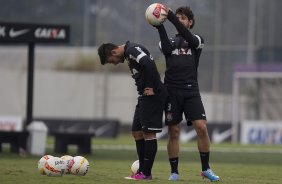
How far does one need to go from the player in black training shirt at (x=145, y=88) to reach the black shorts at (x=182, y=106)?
128 mm

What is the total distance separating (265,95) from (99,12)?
976 cm

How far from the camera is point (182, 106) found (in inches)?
528

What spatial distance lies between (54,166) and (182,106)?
195 cm

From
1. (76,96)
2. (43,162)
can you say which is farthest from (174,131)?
(76,96)

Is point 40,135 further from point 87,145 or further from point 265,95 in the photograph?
point 265,95

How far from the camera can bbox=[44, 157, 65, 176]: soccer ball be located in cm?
1321

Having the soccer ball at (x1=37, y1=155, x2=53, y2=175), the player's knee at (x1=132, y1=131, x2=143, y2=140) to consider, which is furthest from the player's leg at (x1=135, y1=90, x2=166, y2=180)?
the soccer ball at (x1=37, y1=155, x2=53, y2=175)

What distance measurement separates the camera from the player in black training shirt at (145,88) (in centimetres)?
1309

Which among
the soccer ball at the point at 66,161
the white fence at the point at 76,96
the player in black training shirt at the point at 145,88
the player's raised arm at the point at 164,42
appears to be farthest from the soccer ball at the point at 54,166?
the white fence at the point at 76,96

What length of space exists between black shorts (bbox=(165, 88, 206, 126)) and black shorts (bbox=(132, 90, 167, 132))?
0.13 metres

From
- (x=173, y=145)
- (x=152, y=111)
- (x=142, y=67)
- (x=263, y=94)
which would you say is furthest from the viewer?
(x=263, y=94)

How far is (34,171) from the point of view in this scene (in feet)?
48.2

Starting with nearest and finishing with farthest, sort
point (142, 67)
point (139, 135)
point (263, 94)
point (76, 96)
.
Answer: point (142, 67)
point (139, 135)
point (263, 94)
point (76, 96)

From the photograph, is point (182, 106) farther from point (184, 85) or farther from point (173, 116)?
point (184, 85)
